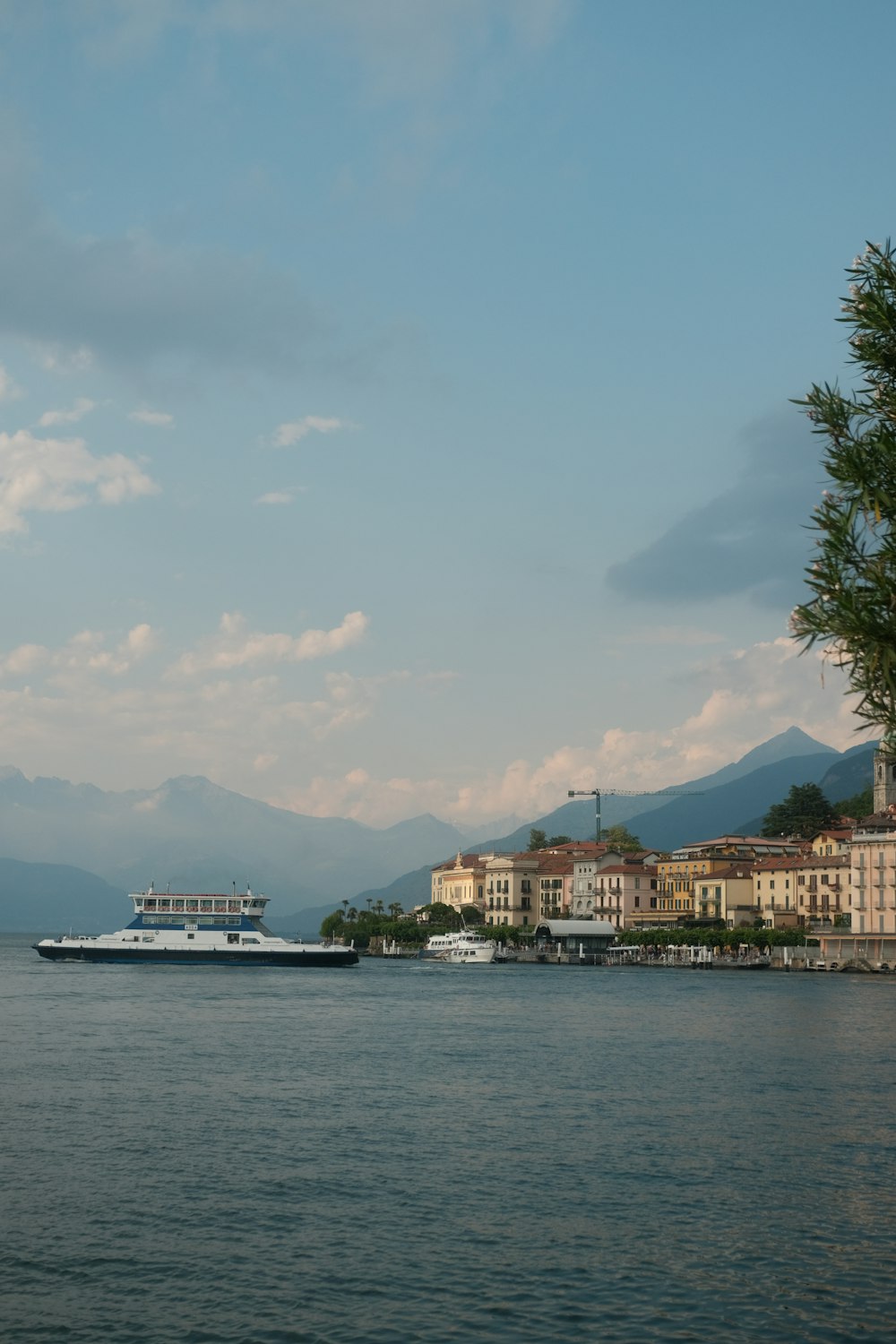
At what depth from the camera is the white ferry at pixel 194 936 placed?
139125mm

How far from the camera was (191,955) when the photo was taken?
456 ft

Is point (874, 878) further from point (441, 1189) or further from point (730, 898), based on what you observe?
point (441, 1189)

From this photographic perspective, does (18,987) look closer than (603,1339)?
No

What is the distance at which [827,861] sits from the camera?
183125mm

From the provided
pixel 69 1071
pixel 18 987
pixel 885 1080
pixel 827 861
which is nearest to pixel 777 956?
pixel 827 861

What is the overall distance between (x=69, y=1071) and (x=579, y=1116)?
2011cm

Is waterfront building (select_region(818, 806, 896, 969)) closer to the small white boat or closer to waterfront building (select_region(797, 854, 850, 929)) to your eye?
waterfront building (select_region(797, 854, 850, 929))

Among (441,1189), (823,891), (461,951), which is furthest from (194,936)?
(441,1189)

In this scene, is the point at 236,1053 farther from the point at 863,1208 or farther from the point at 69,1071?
the point at 863,1208

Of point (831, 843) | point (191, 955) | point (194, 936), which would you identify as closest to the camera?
point (191, 955)

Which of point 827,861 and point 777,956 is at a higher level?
point 827,861

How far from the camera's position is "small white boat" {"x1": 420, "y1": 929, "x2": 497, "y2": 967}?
186 metres

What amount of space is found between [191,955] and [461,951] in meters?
58.8

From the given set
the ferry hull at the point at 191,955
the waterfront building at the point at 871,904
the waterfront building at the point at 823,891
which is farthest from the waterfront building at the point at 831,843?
the ferry hull at the point at 191,955
